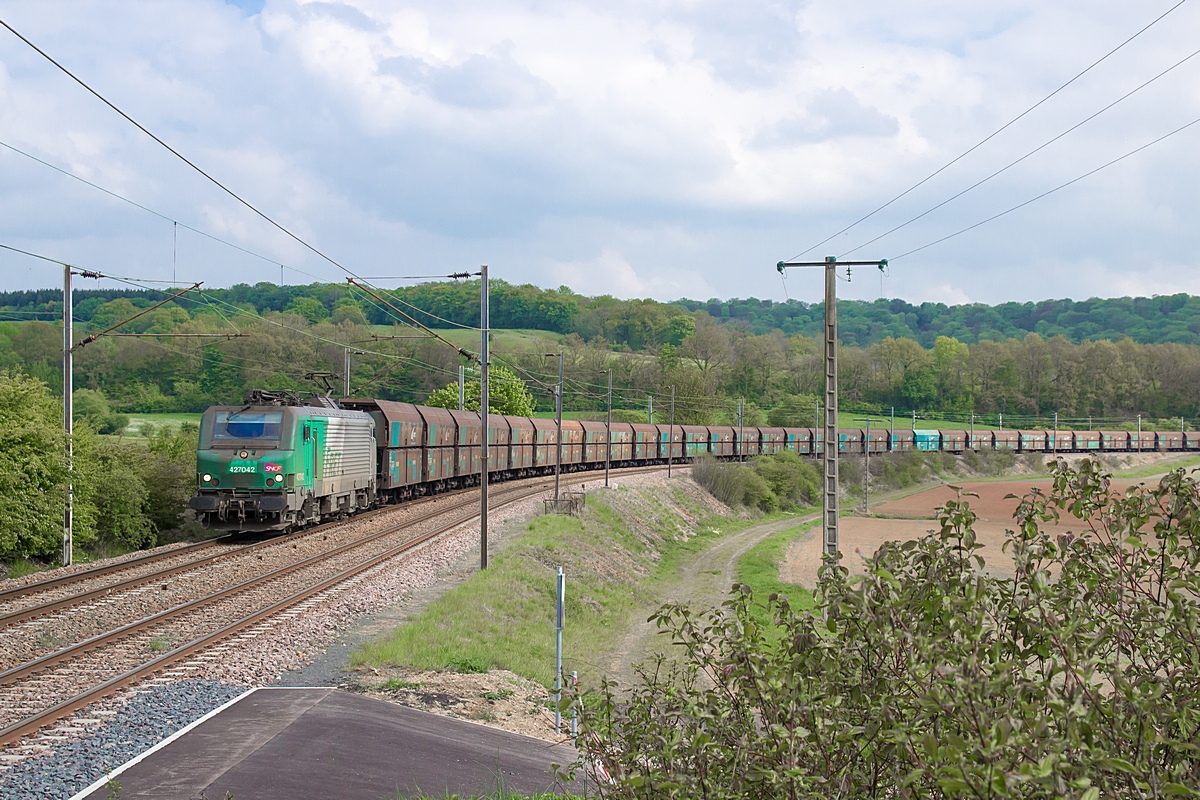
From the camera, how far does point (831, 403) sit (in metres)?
18.1

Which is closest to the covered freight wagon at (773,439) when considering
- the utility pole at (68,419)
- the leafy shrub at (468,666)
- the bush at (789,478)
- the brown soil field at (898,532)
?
the bush at (789,478)

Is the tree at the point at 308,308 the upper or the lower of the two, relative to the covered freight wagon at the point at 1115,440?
upper

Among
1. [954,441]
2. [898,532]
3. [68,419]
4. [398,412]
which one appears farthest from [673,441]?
[68,419]

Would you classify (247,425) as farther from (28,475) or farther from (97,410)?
(97,410)

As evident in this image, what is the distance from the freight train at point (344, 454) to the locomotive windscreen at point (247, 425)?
0.09 feet

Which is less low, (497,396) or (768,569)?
(497,396)

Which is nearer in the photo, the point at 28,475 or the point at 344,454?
the point at 28,475

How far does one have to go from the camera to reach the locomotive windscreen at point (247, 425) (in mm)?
23359

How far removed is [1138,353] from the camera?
13775 centimetres

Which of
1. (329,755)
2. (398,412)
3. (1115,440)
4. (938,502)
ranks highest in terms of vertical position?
(398,412)

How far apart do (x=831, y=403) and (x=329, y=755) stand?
12.5 meters

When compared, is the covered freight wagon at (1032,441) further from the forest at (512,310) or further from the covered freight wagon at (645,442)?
the covered freight wagon at (645,442)

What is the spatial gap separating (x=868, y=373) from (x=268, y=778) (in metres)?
133

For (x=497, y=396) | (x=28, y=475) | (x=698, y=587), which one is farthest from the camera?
(x=497, y=396)
